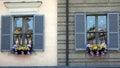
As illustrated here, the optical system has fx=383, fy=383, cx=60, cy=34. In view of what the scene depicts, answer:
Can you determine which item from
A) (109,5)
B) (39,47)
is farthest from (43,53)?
(109,5)

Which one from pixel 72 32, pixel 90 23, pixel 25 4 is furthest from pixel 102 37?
pixel 25 4

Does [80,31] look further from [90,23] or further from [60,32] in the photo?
[60,32]

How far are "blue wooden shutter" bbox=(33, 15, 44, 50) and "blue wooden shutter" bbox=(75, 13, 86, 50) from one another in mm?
1371

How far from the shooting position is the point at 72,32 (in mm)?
15359

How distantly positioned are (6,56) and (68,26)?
110 inches

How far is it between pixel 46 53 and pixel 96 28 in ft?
7.37

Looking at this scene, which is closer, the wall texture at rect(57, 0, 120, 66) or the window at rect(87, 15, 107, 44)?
the wall texture at rect(57, 0, 120, 66)

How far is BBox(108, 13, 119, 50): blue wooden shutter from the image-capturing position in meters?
15.1

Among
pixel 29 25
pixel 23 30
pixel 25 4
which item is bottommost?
pixel 23 30

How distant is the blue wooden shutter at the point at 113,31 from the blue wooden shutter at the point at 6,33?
400cm

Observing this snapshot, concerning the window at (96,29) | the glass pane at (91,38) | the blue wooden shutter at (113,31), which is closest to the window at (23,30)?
the window at (96,29)

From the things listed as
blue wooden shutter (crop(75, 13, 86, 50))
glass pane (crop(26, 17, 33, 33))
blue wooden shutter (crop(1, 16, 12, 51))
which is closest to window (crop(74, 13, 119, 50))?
blue wooden shutter (crop(75, 13, 86, 50))

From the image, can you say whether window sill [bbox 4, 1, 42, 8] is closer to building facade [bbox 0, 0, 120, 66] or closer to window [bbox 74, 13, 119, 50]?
building facade [bbox 0, 0, 120, 66]

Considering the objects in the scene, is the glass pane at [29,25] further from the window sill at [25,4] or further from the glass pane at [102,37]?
the glass pane at [102,37]
